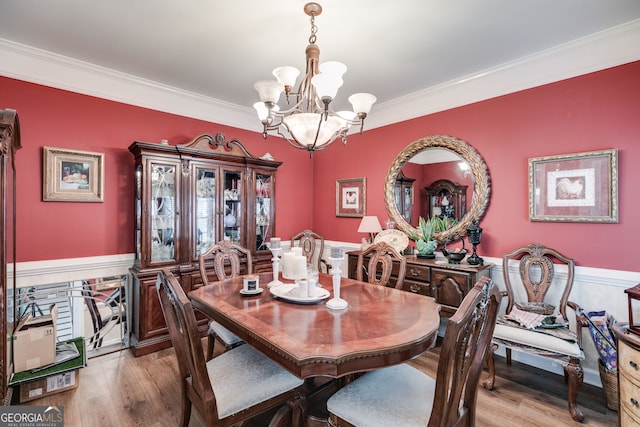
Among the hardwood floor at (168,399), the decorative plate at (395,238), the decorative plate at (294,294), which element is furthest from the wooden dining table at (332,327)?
the decorative plate at (395,238)

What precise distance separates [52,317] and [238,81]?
2612 millimetres

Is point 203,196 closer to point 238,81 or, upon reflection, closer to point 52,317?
point 238,81

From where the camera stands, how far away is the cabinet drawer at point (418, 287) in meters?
2.83

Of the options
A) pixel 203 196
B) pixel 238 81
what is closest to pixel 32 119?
pixel 203 196

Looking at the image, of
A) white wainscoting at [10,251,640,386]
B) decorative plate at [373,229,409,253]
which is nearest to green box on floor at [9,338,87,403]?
white wainscoting at [10,251,640,386]

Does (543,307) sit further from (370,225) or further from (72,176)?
(72,176)

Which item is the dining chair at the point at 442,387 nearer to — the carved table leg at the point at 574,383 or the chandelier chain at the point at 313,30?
the carved table leg at the point at 574,383

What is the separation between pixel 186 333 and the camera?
1.33 m

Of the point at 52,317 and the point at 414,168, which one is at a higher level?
the point at 414,168

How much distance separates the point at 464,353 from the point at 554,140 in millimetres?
2272

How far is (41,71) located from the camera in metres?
2.60

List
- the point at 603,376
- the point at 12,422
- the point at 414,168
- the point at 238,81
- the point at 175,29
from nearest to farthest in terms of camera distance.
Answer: the point at 12,422 → the point at 603,376 → the point at 175,29 → the point at 238,81 → the point at 414,168

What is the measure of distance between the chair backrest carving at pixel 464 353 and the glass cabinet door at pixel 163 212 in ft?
9.02

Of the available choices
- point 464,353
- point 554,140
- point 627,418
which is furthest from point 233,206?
point 627,418
